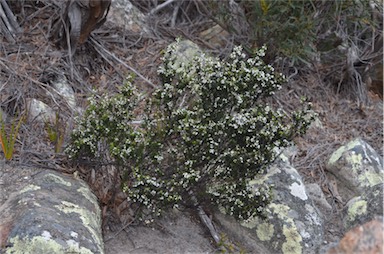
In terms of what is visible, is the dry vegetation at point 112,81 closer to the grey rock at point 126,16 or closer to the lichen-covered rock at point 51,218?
the grey rock at point 126,16

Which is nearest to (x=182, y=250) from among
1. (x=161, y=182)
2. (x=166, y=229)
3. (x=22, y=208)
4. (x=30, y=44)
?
(x=166, y=229)

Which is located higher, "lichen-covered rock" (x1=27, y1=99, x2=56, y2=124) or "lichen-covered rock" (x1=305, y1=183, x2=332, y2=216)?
"lichen-covered rock" (x1=27, y1=99, x2=56, y2=124)

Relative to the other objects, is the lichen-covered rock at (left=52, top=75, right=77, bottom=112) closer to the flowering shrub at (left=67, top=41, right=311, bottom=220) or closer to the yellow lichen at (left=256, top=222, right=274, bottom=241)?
the flowering shrub at (left=67, top=41, right=311, bottom=220)

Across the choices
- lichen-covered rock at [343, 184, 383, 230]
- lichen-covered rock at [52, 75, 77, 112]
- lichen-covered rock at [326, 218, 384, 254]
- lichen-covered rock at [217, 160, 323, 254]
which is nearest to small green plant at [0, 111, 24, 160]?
lichen-covered rock at [52, 75, 77, 112]

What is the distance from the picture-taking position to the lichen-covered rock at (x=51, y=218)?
9.11 ft

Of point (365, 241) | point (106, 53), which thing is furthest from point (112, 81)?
point (365, 241)

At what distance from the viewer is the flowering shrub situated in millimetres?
3400

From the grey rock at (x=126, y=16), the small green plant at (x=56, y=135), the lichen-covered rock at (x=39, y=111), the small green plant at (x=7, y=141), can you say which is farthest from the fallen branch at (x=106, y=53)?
the small green plant at (x=7, y=141)

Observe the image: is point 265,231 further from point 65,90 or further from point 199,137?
point 65,90

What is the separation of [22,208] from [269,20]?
122 inches

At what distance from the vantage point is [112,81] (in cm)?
495

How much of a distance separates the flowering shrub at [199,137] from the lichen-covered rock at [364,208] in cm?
78

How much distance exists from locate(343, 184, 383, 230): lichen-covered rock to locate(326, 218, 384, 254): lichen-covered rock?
1906mm

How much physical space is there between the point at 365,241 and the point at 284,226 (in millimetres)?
1771
